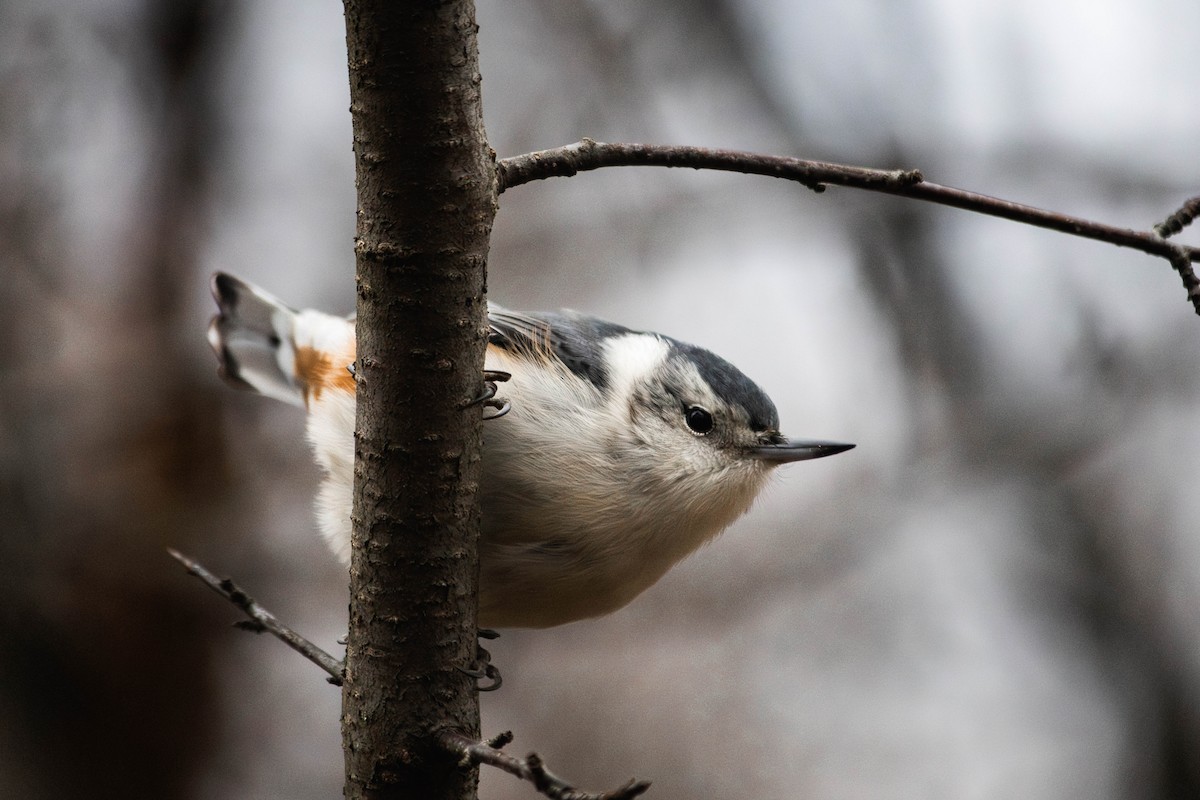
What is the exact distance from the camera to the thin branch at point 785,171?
1005 mm

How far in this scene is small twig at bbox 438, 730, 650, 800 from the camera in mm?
728

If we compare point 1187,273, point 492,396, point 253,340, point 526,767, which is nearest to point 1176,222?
point 1187,273

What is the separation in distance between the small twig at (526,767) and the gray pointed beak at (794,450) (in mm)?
734

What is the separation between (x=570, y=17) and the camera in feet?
12.2

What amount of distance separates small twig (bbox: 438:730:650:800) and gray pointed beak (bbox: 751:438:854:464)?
734mm

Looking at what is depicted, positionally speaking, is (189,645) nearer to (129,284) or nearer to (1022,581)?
(129,284)

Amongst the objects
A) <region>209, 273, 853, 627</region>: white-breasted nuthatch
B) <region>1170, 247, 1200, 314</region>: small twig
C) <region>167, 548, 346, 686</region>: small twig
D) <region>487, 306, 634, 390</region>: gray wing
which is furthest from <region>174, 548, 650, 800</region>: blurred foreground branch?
<region>1170, 247, 1200, 314</region>: small twig

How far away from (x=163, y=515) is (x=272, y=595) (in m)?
0.44

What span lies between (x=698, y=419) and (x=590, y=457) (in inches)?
10.5

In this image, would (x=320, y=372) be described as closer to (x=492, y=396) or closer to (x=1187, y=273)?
(x=492, y=396)

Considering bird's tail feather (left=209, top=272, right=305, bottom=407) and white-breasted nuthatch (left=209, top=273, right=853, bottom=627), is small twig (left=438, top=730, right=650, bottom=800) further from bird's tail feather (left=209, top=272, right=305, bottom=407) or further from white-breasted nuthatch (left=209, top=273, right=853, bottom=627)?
bird's tail feather (left=209, top=272, right=305, bottom=407)

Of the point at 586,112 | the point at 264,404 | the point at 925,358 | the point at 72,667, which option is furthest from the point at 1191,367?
the point at 72,667

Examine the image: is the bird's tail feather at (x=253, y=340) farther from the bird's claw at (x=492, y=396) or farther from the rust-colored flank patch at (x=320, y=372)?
the bird's claw at (x=492, y=396)

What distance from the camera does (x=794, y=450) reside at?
5.42 ft
